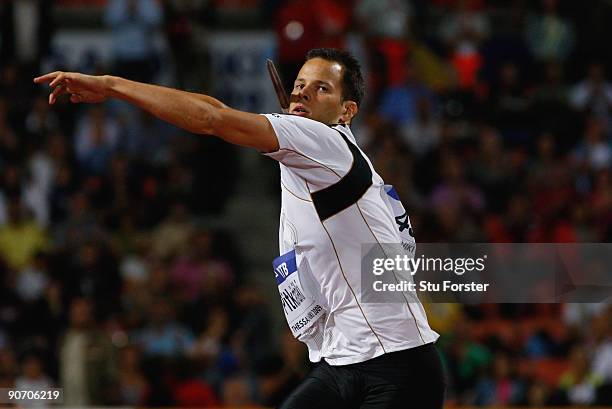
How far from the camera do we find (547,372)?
10047 mm

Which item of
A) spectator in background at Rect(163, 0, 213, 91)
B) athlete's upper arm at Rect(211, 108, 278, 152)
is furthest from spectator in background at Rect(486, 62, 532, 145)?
athlete's upper arm at Rect(211, 108, 278, 152)

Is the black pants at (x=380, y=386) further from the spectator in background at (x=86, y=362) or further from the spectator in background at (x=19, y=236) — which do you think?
the spectator in background at (x=19, y=236)

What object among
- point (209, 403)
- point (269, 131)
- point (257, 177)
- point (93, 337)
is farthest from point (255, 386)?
point (269, 131)

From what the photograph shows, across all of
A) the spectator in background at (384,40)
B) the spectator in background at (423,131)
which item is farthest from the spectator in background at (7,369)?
the spectator in background at (384,40)

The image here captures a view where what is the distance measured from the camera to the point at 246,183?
13.1m

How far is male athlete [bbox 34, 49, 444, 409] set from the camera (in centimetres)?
462

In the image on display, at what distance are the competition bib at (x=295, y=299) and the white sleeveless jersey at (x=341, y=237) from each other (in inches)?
1.4

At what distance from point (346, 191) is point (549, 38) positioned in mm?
9643

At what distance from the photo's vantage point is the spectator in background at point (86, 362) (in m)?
9.66

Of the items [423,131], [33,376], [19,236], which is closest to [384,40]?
[423,131]

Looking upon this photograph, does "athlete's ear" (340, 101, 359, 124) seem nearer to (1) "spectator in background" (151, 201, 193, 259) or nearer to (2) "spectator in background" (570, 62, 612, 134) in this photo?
(1) "spectator in background" (151, 201, 193, 259)

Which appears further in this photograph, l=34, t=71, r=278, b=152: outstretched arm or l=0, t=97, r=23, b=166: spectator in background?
l=0, t=97, r=23, b=166: spectator in background

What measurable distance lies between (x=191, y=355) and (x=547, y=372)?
300 centimetres

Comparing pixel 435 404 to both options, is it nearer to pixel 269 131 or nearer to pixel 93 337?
pixel 269 131
